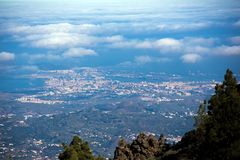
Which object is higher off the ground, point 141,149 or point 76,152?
point 76,152

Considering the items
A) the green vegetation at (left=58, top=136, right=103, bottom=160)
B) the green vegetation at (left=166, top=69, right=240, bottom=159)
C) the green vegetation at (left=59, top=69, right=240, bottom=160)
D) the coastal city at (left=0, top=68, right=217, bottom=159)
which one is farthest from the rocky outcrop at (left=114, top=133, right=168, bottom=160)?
the coastal city at (left=0, top=68, right=217, bottom=159)

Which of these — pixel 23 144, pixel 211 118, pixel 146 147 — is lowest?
pixel 23 144

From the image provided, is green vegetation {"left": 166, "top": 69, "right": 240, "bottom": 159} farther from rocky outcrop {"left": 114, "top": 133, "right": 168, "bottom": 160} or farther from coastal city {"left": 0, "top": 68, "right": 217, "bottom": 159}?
coastal city {"left": 0, "top": 68, "right": 217, "bottom": 159}

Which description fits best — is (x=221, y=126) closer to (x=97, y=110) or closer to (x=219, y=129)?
(x=219, y=129)

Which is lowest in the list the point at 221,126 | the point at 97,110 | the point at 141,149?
the point at 97,110

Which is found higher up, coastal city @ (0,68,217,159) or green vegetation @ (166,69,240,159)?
green vegetation @ (166,69,240,159)

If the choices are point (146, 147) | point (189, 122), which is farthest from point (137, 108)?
point (146, 147)

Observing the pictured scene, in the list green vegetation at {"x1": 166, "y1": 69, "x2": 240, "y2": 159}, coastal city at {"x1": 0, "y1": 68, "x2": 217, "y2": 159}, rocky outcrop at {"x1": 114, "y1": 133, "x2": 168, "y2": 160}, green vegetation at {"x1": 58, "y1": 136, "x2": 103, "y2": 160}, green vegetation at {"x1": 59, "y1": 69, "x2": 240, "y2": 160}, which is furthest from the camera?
coastal city at {"x1": 0, "y1": 68, "x2": 217, "y2": 159}

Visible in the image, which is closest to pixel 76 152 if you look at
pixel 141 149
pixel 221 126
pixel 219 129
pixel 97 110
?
pixel 141 149

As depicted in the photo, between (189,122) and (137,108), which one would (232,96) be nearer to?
(189,122)
